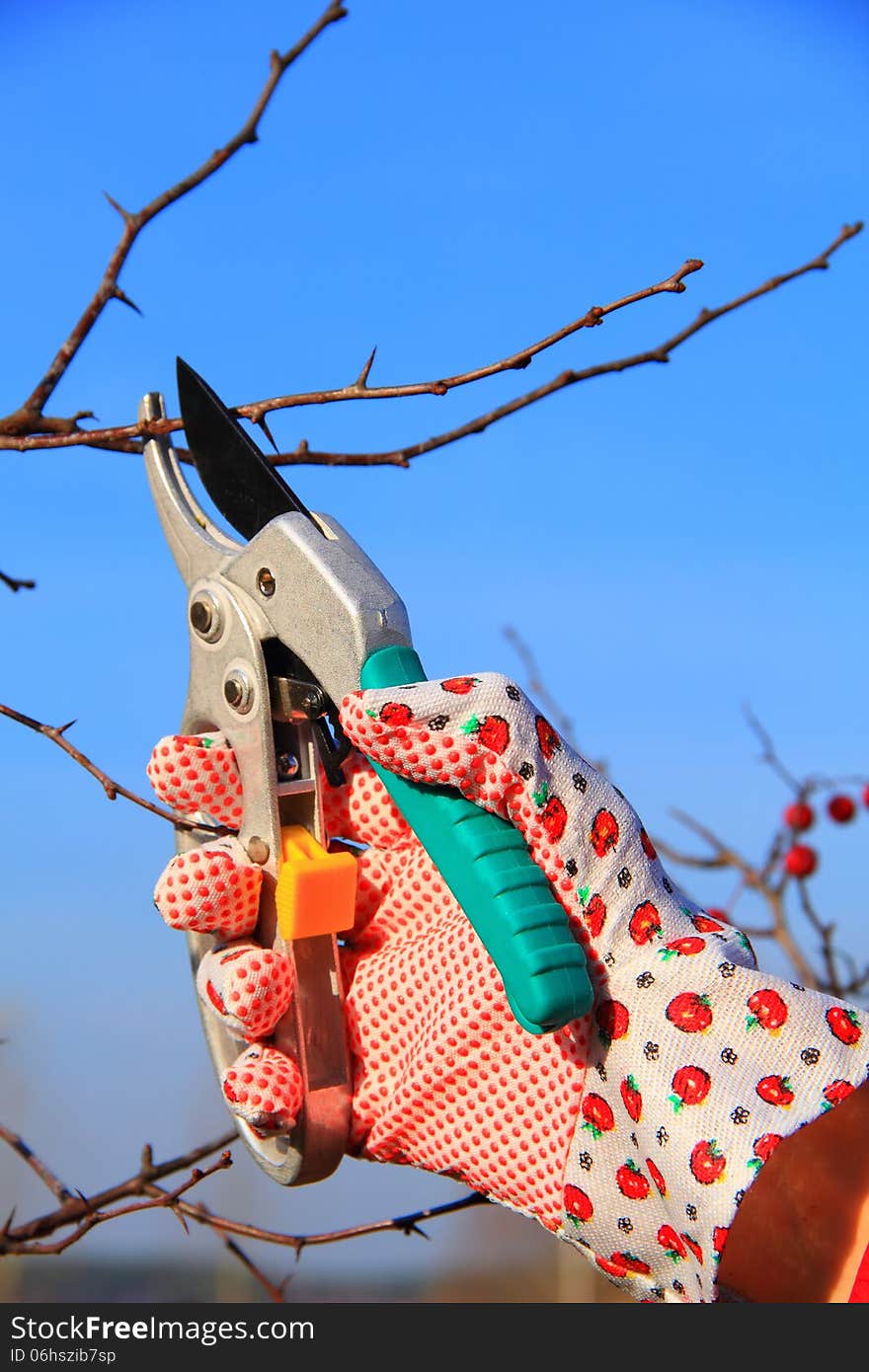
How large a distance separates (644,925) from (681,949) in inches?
1.6

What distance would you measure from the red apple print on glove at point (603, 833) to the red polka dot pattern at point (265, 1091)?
0.40 meters

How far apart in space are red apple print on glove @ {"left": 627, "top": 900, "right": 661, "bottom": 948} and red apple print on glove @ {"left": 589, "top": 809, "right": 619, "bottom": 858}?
0.06 m

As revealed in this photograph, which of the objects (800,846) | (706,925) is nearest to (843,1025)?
(706,925)

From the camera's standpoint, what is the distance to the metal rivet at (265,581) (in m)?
1.38

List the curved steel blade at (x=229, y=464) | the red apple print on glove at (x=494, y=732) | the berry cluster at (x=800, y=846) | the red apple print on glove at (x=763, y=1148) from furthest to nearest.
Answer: the berry cluster at (x=800, y=846) → the curved steel blade at (x=229, y=464) → the red apple print on glove at (x=494, y=732) → the red apple print on glove at (x=763, y=1148)

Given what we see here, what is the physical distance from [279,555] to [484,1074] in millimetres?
563

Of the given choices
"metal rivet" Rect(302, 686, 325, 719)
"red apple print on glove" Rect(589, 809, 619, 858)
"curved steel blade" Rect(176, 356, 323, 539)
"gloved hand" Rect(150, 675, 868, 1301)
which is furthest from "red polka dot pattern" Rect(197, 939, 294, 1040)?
"curved steel blade" Rect(176, 356, 323, 539)

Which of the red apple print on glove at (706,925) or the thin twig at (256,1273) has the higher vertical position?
the red apple print on glove at (706,925)

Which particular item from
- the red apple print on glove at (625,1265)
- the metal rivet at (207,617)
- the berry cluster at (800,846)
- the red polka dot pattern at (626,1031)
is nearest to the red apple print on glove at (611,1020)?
the red polka dot pattern at (626,1031)

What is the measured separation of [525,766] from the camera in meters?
1.24

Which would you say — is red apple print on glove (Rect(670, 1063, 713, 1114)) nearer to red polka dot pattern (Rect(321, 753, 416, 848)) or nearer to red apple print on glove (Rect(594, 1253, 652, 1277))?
red apple print on glove (Rect(594, 1253, 652, 1277))

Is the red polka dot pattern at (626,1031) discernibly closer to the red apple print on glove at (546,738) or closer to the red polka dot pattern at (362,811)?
the red apple print on glove at (546,738)

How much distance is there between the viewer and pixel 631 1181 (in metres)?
1.25
